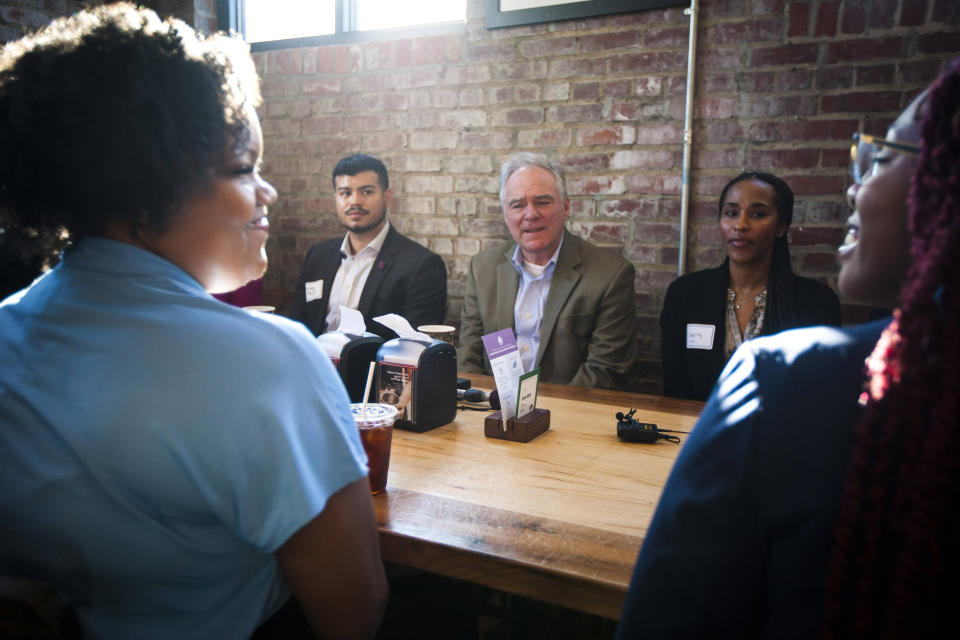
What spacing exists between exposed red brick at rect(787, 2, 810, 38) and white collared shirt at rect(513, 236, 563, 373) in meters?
1.18

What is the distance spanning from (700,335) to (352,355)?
55.4 inches

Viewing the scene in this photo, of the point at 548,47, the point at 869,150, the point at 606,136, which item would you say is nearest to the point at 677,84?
the point at 606,136

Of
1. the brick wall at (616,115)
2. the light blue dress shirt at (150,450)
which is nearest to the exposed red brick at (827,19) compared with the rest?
the brick wall at (616,115)

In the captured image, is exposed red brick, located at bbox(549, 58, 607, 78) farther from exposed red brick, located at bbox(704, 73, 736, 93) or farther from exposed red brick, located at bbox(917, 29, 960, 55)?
exposed red brick, located at bbox(917, 29, 960, 55)

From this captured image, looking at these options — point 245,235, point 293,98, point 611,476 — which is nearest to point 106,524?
point 245,235

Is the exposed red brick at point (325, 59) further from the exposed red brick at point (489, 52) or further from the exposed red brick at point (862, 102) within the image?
the exposed red brick at point (862, 102)

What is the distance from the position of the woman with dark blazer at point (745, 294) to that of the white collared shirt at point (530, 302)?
554 mm

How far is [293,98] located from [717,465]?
10.9ft

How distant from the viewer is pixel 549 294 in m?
2.48

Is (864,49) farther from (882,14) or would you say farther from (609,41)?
(609,41)

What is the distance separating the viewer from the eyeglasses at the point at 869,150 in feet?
1.87

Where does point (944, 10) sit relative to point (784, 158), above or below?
above

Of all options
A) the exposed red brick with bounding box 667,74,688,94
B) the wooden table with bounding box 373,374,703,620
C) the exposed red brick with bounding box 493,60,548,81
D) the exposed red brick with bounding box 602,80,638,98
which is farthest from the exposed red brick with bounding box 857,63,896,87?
the wooden table with bounding box 373,374,703,620

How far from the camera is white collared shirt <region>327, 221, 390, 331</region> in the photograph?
9.73 ft
